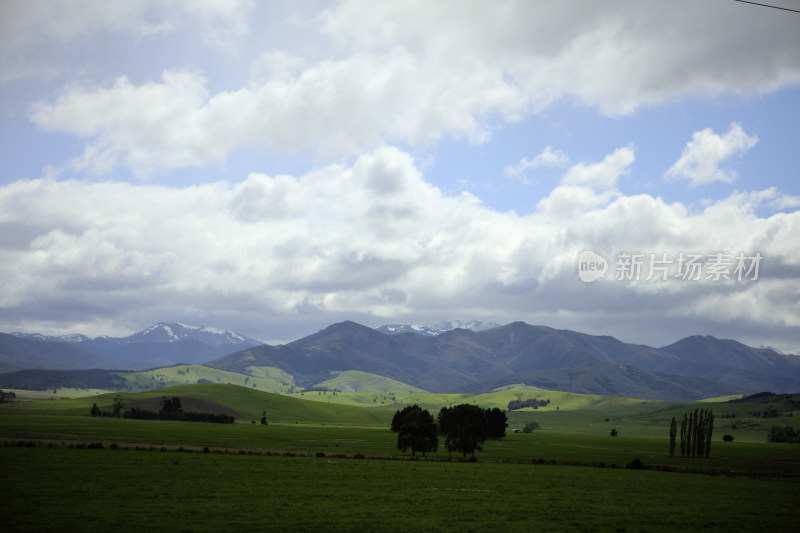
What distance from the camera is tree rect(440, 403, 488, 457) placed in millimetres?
124438

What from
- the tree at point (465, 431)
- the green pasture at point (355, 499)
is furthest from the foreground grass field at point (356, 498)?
the tree at point (465, 431)

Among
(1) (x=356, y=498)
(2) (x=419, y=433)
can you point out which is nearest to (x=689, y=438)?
(2) (x=419, y=433)

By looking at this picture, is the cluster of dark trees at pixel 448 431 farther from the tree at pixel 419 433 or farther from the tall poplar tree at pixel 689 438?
the tall poplar tree at pixel 689 438

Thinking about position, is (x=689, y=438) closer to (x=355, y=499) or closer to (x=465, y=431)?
(x=465, y=431)

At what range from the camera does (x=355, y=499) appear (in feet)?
162

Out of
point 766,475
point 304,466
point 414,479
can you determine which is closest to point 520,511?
point 414,479

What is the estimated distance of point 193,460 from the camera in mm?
82562

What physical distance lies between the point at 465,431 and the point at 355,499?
7889 centimetres

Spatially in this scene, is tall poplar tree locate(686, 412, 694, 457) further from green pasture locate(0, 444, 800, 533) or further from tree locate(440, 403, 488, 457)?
green pasture locate(0, 444, 800, 533)

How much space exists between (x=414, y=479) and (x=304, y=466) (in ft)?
63.8

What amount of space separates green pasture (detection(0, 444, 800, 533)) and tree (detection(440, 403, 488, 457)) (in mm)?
44713

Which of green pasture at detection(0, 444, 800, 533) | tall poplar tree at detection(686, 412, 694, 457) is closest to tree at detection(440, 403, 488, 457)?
green pasture at detection(0, 444, 800, 533)

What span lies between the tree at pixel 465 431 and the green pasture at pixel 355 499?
4471 cm

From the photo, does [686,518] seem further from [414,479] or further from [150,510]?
[150,510]
